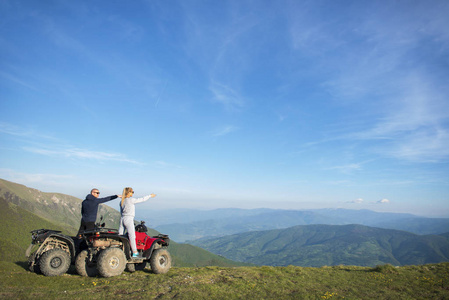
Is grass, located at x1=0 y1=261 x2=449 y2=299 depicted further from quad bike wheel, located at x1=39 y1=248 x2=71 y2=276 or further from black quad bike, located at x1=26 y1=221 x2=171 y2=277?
black quad bike, located at x1=26 y1=221 x2=171 y2=277

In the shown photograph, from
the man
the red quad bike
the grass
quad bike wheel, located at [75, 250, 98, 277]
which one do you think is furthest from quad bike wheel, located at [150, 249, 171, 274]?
the man

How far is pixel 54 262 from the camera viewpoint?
934 cm

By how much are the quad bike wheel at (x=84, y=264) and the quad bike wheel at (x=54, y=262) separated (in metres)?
0.38

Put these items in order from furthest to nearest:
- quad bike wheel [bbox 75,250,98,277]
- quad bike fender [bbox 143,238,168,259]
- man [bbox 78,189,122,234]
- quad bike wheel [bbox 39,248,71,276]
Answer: quad bike fender [bbox 143,238,168,259] → man [bbox 78,189,122,234] → quad bike wheel [bbox 75,250,98,277] → quad bike wheel [bbox 39,248,71,276]

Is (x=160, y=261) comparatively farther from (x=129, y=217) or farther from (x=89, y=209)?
(x=89, y=209)

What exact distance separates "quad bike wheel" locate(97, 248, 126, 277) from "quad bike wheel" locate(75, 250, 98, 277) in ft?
2.28

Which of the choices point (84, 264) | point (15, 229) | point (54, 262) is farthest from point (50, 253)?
point (15, 229)

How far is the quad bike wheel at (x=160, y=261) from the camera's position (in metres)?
11.2

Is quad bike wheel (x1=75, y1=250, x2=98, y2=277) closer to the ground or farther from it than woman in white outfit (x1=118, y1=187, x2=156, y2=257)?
closer to the ground

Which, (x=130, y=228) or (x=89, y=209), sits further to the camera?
(x=89, y=209)

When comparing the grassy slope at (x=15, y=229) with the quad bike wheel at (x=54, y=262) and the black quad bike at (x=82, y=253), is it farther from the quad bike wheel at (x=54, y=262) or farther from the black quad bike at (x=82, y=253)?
the quad bike wheel at (x=54, y=262)

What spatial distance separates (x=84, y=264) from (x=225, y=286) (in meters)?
6.02

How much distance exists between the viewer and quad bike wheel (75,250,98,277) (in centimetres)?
971

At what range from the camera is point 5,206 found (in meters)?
163
